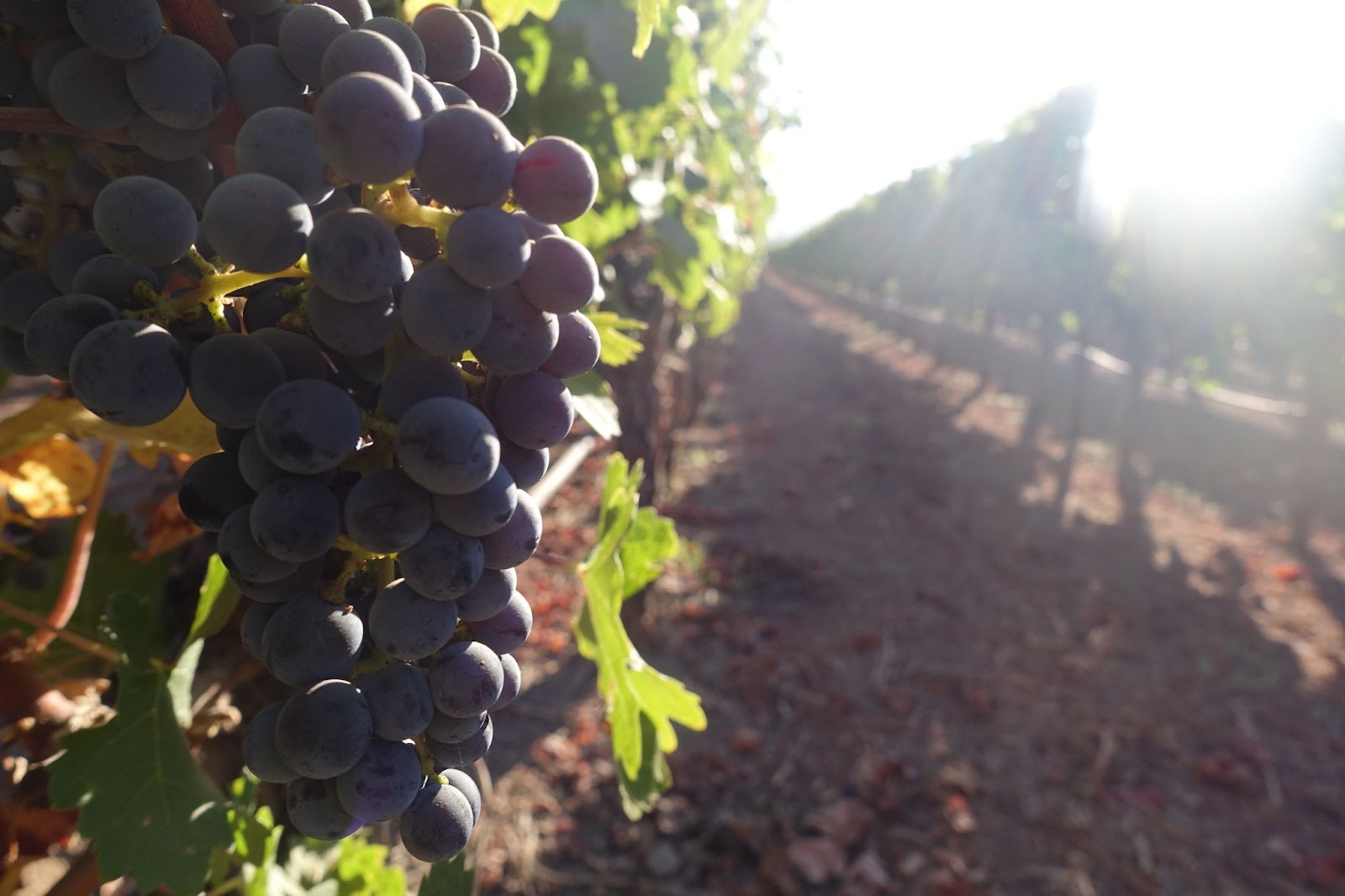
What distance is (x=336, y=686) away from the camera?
1.98ft

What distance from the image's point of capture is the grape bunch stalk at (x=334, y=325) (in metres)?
0.55

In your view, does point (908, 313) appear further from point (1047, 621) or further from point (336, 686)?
point (336, 686)

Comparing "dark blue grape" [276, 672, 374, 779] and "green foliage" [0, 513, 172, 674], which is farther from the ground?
"dark blue grape" [276, 672, 374, 779]

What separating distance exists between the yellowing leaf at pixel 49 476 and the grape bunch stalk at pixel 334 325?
0.53m

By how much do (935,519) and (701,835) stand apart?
16.0 feet

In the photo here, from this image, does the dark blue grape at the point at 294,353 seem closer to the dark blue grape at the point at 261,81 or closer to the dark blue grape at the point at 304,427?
the dark blue grape at the point at 304,427

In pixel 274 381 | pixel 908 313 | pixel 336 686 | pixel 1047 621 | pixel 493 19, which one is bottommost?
pixel 908 313

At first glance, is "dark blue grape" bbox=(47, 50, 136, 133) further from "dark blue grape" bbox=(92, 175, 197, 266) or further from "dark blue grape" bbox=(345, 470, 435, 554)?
"dark blue grape" bbox=(345, 470, 435, 554)

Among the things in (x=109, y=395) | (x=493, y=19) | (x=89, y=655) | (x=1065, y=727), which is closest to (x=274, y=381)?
(x=109, y=395)

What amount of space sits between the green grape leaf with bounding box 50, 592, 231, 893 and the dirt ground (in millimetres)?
614

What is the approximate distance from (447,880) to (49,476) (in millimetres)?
801

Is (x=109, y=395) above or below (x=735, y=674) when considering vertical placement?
above

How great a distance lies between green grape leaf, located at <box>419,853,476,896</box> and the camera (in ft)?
3.22

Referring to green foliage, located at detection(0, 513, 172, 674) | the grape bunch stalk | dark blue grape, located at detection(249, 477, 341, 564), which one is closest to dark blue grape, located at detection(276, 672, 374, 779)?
the grape bunch stalk
